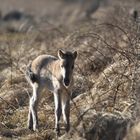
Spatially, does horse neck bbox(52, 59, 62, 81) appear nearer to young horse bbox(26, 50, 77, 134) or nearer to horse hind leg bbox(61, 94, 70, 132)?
young horse bbox(26, 50, 77, 134)

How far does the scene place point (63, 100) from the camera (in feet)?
44.1

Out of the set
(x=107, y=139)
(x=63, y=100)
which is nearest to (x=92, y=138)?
(x=107, y=139)

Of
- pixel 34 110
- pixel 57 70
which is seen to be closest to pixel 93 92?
pixel 34 110

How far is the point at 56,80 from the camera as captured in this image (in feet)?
44.1

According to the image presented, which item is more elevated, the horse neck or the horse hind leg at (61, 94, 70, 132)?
the horse neck

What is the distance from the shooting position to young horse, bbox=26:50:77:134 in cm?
1304

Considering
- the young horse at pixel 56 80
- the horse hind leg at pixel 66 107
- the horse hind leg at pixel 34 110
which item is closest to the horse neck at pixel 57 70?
the young horse at pixel 56 80

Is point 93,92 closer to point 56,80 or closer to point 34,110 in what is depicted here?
point 34,110

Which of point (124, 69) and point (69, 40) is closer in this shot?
point (124, 69)

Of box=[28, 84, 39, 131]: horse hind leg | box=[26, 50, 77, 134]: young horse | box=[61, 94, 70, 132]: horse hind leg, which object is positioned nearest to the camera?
box=[26, 50, 77, 134]: young horse

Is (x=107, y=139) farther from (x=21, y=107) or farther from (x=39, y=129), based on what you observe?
(x=21, y=107)

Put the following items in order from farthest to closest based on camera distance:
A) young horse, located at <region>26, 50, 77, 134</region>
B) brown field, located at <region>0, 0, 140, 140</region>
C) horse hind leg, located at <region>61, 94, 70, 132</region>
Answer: horse hind leg, located at <region>61, 94, 70, 132</region>
young horse, located at <region>26, 50, 77, 134</region>
brown field, located at <region>0, 0, 140, 140</region>

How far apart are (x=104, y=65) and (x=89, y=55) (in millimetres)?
1101

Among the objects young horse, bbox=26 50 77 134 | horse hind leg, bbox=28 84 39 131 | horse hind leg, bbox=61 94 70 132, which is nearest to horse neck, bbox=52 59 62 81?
young horse, bbox=26 50 77 134
